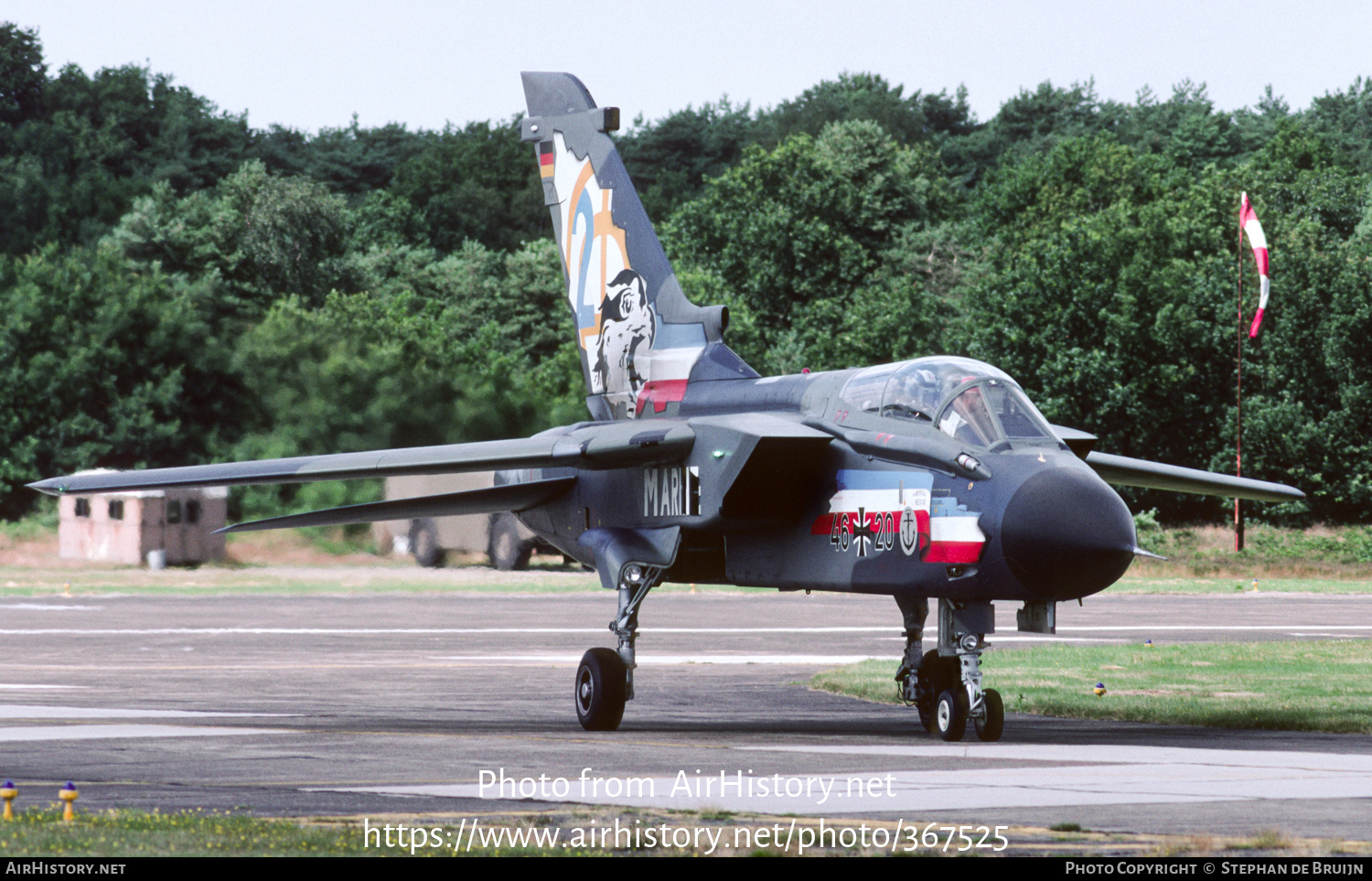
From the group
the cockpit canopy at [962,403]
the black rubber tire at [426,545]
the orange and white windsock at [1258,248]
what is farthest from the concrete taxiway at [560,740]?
the orange and white windsock at [1258,248]

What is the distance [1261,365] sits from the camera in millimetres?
65750

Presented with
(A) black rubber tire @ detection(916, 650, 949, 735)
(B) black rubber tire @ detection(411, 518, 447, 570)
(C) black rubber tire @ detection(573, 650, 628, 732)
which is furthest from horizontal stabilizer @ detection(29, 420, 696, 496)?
(B) black rubber tire @ detection(411, 518, 447, 570)

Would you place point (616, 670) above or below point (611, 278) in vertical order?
below

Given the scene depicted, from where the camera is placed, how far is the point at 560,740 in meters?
14.9

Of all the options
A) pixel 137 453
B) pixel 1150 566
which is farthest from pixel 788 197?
pixel 137 453

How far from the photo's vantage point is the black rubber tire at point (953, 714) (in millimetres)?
14258

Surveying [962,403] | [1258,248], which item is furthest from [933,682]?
[1258,248]

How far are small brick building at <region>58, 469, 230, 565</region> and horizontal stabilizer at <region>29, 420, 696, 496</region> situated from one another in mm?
28565

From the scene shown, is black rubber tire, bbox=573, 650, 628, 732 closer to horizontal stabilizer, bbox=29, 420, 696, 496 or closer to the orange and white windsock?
horizontal stabilizer, bbox=29, 420, 696, 496

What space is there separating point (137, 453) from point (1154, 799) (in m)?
45.3

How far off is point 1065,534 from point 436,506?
7.87 m

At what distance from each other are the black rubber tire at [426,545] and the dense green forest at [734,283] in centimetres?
380

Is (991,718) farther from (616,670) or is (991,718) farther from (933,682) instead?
(616,670)

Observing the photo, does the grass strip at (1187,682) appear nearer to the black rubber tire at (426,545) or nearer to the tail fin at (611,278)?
the tail fin at (611,278)
